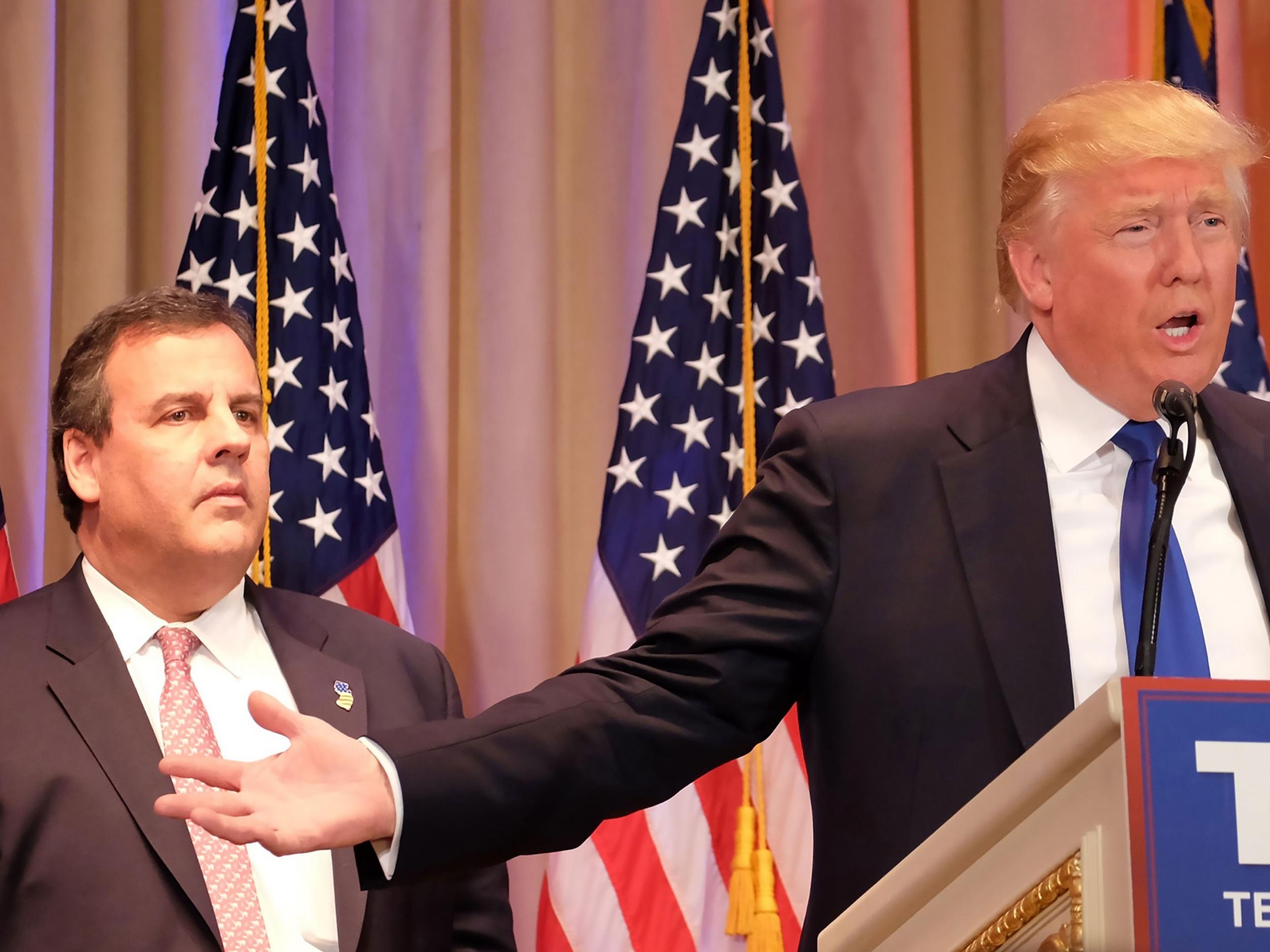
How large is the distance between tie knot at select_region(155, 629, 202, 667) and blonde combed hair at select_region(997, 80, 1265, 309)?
150 cm

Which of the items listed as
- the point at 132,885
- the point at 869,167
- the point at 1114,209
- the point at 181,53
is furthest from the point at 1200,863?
the point at 181,53

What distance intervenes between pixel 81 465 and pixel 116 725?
57 cm

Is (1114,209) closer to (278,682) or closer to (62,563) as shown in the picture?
(278,682)

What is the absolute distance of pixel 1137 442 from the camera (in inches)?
69.9

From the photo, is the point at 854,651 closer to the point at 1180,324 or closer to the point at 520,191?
the point at 1180,324

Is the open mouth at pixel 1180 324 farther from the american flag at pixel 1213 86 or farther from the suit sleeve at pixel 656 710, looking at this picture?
the american flag at pixel 1213 86

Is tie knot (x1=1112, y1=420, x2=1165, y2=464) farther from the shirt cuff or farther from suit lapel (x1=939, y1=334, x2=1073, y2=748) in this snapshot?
the shirt cuff

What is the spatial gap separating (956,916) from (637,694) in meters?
0.54

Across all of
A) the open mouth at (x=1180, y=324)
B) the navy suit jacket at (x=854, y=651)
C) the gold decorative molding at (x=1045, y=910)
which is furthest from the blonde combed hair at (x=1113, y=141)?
the gold decorative molding at (x=1045, y=910)

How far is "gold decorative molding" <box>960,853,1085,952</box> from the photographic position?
1005 millimetres

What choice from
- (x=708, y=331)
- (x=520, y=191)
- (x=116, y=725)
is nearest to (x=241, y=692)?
(x=116, y=725)

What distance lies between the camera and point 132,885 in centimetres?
229

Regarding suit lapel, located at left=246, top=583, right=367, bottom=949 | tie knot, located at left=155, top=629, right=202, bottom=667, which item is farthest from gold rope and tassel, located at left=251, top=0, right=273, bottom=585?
tie knot, located at left=155, top=629, right=202, bottom=667

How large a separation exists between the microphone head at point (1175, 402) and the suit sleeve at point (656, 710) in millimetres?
385
